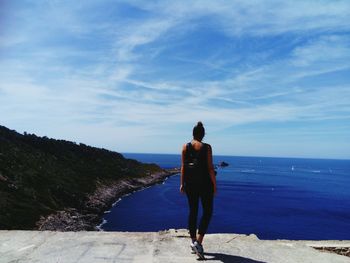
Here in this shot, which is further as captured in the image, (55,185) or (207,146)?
(55,185)

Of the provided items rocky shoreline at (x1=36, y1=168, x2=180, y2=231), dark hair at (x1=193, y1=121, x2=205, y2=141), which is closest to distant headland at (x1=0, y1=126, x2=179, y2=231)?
rocky shoreline at (x1=36, y1=168, x2=180, y2=231)

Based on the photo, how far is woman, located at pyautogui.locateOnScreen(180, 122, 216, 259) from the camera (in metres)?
7.25

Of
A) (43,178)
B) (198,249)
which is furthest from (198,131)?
(43,178)

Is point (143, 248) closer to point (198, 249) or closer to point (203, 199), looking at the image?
point (198, 249)

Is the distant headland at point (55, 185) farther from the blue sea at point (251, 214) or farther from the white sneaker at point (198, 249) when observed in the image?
the white sneaker at point (198, 249)

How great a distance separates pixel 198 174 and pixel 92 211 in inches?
2721

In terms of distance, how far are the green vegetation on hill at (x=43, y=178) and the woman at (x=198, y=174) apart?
131 ft

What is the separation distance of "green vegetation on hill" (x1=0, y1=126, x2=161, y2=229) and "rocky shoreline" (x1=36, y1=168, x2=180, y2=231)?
1.34 meters

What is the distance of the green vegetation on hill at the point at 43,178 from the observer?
171ft

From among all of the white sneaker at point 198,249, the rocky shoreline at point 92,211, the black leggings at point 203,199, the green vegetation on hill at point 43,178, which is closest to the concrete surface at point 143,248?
the white sneaker at point 198,249

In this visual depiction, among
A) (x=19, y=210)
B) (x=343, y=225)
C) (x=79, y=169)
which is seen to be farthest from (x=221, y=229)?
(x=79, y=169)

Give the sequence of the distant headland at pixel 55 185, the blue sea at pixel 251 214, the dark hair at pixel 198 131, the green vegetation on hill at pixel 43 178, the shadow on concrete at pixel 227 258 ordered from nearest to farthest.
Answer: the shadow on concrete at pixel 227 258 → the dark hair at pixel 198 131 → the green vegetation on hill at pixel 43 178 → the distant headland at pixel 55 185 → the blue sea at pixel 251 214

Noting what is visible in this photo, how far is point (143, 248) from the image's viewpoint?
779 cm

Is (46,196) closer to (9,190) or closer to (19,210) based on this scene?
(9,190)
